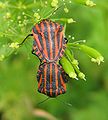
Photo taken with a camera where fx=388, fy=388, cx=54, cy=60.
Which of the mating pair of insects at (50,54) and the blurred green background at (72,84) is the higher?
the mating pair of insects at (50,54)

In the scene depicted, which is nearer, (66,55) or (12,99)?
(66,55)

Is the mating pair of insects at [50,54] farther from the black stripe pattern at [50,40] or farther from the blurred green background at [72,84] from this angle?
the blurred green background at [72,84]

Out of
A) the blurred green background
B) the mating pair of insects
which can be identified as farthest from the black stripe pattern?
the blurred green background

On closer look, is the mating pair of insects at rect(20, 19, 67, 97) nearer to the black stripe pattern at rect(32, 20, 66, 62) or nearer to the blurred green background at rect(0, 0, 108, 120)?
the black stripe pattern at rect(32, 20, 66, 62)

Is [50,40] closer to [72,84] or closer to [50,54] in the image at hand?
[50,54]

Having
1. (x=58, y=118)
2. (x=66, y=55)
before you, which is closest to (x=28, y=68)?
(x=58, y=118)

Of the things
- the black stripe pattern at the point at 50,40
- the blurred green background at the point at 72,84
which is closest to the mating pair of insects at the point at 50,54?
the black stripe pattern at the point at 50,40

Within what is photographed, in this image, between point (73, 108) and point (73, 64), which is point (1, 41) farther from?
point (73, 108)

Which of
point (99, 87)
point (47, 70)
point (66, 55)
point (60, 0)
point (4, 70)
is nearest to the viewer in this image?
point (47, 70)

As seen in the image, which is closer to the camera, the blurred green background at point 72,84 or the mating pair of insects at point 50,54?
the mating pair of insects at point 50,54
